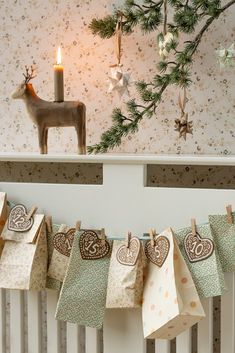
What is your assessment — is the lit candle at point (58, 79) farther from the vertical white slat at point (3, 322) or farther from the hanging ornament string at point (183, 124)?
the vertical white slat at point (3, 322)

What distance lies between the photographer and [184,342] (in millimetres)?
1470

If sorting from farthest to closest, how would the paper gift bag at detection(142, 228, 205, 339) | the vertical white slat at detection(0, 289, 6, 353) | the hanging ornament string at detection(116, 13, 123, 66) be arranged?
the vertical white slat at detection(0, 289, 6, 353), the hanging ornament string at detection(116, 13, 123, 66), the paper gift bag at detection(142, 228, 205, 339)

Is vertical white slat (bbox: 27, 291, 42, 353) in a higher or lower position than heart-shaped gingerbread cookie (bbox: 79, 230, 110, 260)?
lower

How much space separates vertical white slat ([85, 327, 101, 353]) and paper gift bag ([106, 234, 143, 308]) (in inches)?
6.0

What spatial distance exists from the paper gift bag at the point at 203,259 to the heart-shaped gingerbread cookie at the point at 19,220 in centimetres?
35

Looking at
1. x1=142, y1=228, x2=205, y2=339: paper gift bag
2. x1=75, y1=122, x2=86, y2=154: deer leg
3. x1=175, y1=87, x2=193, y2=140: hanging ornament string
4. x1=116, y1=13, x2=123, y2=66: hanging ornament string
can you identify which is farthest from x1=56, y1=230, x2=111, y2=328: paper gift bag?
x1=116, y1=13, x2=123, y2=66: hanging ornament string

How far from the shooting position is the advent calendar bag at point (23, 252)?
4.90 feet

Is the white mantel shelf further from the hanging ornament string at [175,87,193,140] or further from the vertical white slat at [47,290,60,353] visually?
Result: the vertical white slat at [47,290,60,353]

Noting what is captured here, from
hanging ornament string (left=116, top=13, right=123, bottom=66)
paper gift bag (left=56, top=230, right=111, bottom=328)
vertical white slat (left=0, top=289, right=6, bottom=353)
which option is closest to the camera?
paper gift bag (left=56, top=230, right=111, bottom=328)

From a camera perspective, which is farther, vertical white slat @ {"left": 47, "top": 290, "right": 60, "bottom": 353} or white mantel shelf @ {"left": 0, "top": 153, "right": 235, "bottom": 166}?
vertical white slat @ {"left": 47, "top": 290, "right": 60, "bottom": 353}

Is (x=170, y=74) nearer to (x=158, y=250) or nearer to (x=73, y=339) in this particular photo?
(x=158, y=250)

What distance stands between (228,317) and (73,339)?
1.25 feet

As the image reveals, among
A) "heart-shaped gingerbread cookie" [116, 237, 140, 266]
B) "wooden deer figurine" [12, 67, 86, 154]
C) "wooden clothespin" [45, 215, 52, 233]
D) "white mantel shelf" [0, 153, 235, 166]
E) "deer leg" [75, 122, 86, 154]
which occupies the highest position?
"wooden deer figurine" [12, 67, 86, 154]

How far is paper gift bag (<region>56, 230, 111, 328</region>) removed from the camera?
1445 millimetres
